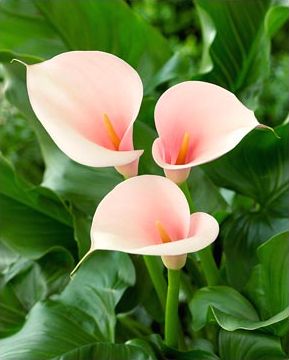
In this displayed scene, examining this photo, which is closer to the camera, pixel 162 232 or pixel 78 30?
pixel 162 232

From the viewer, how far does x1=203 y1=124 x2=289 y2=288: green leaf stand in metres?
0.63

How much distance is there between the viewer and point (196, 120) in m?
0.45

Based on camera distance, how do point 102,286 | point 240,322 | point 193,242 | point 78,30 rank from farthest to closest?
point 78,30, point 102,286, point 240,322, point 193,242

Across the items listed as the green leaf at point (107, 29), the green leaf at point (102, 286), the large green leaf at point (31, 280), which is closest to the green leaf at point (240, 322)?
the green leaf at point (102, 286)

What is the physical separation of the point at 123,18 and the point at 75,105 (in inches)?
12.7

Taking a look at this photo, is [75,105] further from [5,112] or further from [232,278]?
[5,112]

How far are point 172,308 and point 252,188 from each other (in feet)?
0.65

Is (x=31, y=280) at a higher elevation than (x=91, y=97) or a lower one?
lower

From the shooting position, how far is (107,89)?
458 mm

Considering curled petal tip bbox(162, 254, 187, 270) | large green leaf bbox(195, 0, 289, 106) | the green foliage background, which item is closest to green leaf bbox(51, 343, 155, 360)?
the green foliage background

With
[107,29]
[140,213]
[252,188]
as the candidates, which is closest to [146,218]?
[140,213]

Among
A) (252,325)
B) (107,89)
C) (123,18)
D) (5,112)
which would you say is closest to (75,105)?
(107,89)

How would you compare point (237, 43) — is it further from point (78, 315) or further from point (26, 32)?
point (78, 315)

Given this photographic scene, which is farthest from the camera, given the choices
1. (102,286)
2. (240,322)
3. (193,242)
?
(102,286)
